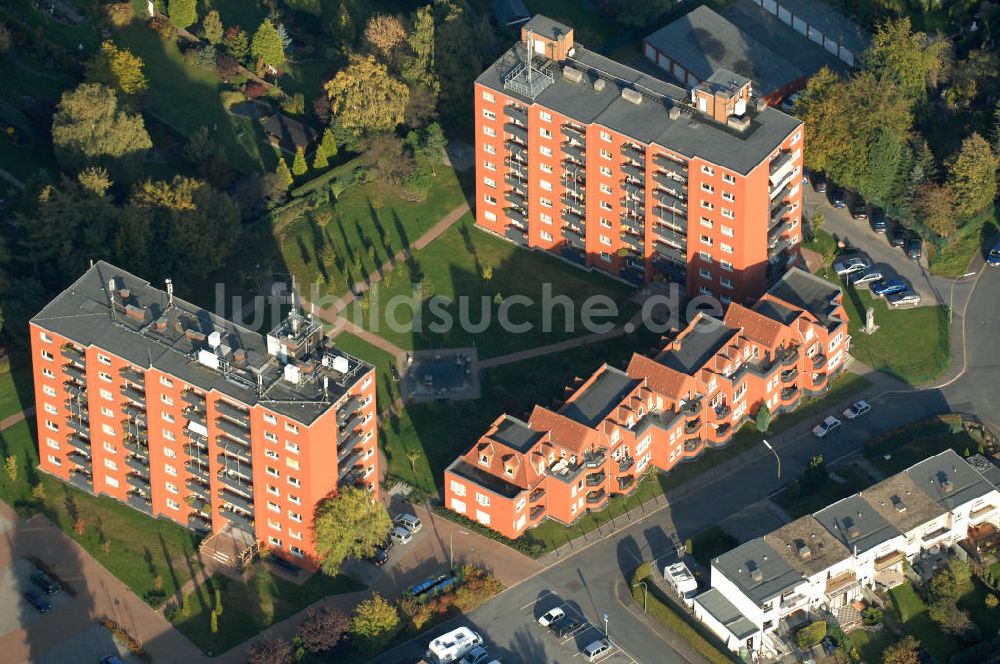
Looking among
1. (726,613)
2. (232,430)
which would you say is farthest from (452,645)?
(232,430)

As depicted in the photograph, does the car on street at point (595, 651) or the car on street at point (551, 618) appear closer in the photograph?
the car on street at point (595, 651)

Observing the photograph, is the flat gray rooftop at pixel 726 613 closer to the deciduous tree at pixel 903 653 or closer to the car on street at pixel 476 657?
the deciduous tree at pixel 903 653

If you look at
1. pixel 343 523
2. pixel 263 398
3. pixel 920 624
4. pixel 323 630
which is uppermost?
pixel 263 398

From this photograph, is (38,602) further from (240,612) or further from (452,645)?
(452,645)

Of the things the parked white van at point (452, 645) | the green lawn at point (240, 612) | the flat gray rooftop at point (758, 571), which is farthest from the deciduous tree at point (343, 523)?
the flat gray rooftop at point (758, 571)

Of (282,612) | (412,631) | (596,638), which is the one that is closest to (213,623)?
(282,612)

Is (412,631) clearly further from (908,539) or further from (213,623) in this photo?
(908,539)
